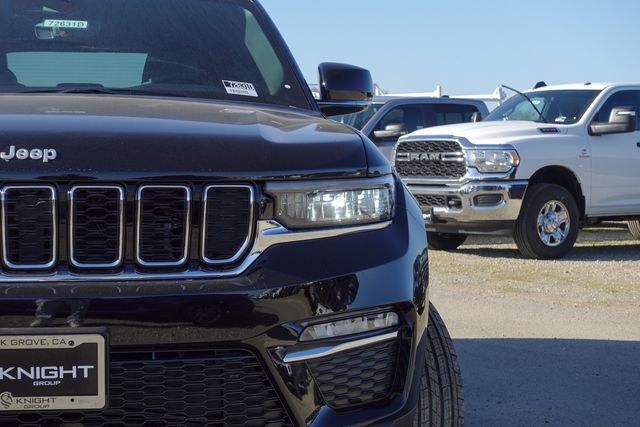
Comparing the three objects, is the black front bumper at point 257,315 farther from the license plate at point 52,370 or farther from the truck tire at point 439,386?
the truck tire at point 439,386

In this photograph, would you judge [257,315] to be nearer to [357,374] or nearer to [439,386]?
[357,374]

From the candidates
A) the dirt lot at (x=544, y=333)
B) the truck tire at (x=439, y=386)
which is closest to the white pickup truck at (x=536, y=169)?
the dirt lot at (x=544, y=333)

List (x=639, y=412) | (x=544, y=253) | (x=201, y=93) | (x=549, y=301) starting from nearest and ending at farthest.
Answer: (x=201, y=93) → (x=639, y=412) → (x=549, y=301) → (x=544, y=253)

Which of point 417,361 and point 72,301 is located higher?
point 72,301

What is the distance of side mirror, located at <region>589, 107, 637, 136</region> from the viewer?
1019 centimetres

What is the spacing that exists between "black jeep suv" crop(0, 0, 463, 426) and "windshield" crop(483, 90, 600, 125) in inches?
326

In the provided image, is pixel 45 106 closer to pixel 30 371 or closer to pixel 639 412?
pixel 30 371

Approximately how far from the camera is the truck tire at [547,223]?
31.7 ft

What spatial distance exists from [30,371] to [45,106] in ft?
2.78

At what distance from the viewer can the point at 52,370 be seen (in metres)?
2.16

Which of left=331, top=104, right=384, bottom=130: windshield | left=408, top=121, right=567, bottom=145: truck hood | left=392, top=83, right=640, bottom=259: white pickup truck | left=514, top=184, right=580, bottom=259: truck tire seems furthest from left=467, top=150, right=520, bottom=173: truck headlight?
left=331, top=104, right=384, bottom=130: windshield

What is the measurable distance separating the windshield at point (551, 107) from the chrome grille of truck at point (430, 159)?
1247 millimetres

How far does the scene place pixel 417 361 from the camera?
2.54 metres

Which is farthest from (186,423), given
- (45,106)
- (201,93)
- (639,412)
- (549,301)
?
(549,301)
